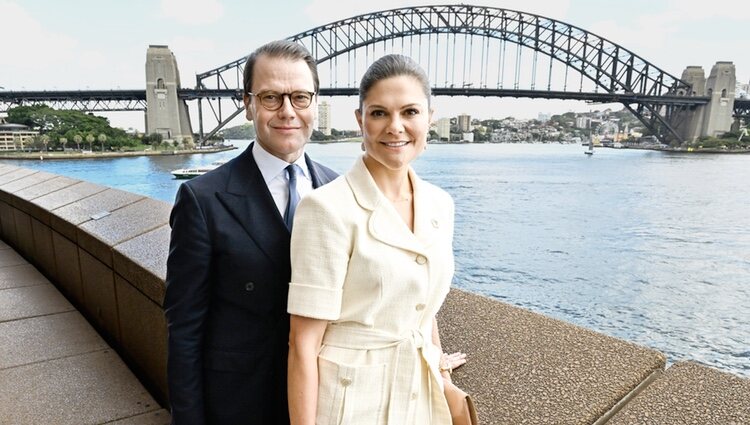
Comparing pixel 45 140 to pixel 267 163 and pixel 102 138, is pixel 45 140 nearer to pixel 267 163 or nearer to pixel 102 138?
pixel 102 138

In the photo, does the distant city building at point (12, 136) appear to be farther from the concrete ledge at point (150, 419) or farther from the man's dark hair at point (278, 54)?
the man's dark hair at point (278, 54)

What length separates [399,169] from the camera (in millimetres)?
1042

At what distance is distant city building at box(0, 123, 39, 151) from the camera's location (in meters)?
60.0

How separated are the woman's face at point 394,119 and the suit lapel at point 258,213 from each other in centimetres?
26

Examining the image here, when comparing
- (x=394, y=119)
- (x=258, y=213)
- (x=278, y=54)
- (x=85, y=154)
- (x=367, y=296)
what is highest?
(x=278, y=54)

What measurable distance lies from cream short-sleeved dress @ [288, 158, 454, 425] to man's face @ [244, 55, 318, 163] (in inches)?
7.9

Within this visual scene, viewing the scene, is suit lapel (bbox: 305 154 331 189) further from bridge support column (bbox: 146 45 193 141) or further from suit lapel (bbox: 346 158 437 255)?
bridge support column (bbox: 146 45 193 141)

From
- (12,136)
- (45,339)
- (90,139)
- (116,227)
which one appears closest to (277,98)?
(116,227)

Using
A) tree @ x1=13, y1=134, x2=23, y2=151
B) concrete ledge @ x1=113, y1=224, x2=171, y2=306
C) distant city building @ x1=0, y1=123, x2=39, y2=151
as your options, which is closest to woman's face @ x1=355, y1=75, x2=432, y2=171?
concrete ledge @ x1=113, y1=224, x2=171, y2=306

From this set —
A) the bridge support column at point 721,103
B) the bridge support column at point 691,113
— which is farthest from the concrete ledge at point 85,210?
the bridge support column at point 691,113

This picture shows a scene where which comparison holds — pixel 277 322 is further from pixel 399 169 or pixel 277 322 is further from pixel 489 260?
pixel 489 260

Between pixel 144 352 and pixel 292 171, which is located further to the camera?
pixel 144 352

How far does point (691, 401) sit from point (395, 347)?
78cm

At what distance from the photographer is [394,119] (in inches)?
39.0
